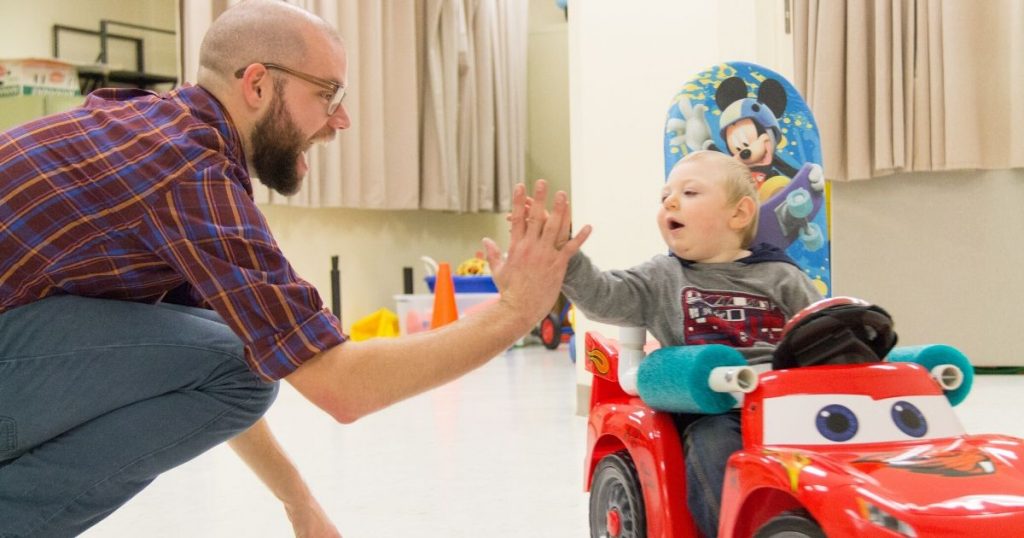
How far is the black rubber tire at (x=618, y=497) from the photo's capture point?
4.72 feet

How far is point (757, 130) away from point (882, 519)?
107cm

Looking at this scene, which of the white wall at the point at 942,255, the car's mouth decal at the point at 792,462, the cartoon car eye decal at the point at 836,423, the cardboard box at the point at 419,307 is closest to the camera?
the car's mouth decal at the point at 792,462

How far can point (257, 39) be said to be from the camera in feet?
4.52

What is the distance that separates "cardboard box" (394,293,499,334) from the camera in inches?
210

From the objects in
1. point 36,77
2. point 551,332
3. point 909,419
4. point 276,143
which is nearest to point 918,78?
point 551,332

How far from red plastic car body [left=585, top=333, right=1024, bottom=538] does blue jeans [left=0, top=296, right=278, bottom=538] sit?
60 cm

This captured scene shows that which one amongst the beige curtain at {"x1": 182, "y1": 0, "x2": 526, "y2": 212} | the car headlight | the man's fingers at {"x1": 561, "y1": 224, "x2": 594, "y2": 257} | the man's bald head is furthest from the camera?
the beige curtain at {"x1": 182, "y1": 0, "x2": 526, "y2": 212}

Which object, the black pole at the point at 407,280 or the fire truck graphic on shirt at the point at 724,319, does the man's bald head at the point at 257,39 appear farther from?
the black pole at the point at 407,280

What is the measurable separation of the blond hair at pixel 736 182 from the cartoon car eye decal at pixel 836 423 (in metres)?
0.45

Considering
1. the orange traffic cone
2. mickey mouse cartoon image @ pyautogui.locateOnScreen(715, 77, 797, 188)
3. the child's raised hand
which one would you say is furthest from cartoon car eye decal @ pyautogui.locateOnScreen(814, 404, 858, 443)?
the orange traffic cone

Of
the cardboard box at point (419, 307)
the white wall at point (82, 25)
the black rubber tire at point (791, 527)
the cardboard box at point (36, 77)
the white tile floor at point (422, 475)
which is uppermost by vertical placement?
the white wall at point (82, 25)

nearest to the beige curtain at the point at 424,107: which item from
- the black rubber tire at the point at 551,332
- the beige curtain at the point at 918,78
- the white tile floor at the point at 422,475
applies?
the black rubber tire at the point at 551,332

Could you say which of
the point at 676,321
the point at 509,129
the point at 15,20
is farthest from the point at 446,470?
the point at 15,20

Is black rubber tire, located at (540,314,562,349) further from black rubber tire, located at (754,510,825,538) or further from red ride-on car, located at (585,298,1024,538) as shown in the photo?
black rubber tire, located at (754,510,825,538)
